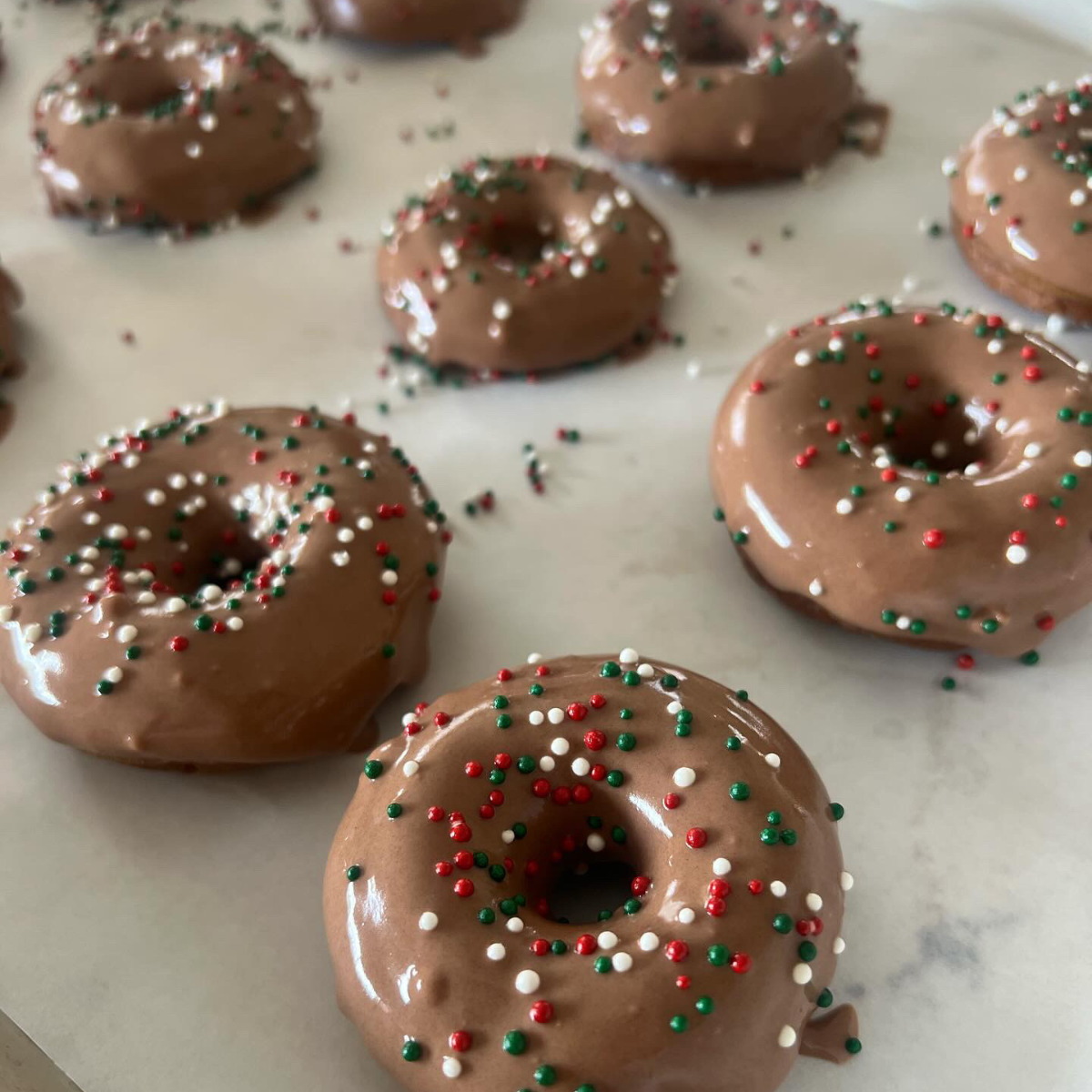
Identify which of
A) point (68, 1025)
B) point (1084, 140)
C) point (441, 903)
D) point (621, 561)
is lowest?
point (68, 1025)

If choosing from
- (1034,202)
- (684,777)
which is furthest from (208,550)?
(1034,202)

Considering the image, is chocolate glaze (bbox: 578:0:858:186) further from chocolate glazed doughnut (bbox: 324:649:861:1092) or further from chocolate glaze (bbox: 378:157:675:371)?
chocolate glazed doughnut (bbox: 324:649:861:1092)

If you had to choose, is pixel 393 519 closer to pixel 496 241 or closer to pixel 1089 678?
pixel 496 241

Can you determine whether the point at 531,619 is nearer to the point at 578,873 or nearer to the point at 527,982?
the point at 578,873

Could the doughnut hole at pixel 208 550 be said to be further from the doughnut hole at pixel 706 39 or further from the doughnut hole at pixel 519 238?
the doughnut hole at pixel 706 39

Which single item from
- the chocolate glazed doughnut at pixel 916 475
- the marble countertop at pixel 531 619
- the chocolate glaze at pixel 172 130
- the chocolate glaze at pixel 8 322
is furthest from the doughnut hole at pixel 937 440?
the chocolate glaze at pixel 8 322

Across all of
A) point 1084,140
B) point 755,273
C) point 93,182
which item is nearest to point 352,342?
point 93,182

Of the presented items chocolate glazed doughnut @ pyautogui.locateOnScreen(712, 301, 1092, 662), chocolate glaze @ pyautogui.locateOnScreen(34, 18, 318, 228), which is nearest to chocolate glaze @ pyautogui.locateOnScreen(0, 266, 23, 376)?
chocolate glaze @ pyautogui.locateOnScreen(34, 18, 318, 228)
